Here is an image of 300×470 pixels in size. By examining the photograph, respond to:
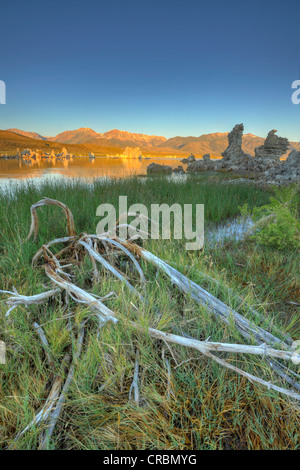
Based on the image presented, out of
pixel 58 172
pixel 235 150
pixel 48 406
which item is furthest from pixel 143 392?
pixel 235 150

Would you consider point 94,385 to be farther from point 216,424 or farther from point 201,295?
point 201,295

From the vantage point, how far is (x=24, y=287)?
2.15 metres

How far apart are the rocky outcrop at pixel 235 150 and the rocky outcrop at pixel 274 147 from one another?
2443mm

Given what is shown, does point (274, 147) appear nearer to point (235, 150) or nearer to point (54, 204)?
point (235, 150)

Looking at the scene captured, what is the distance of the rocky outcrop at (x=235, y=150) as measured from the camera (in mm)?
30984

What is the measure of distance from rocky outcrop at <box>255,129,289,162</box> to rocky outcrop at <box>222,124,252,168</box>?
8.02ft

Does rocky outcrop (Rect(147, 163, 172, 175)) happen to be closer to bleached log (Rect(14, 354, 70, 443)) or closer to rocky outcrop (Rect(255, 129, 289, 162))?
rocky outcrop (Rect(255, 129, 289, 162))

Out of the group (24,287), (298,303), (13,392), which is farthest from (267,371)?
(24,287)

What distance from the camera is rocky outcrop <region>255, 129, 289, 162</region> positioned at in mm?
32094

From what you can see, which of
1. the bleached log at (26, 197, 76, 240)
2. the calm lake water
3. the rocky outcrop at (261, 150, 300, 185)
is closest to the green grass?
the bleached log at (26, 197, 76, 240)

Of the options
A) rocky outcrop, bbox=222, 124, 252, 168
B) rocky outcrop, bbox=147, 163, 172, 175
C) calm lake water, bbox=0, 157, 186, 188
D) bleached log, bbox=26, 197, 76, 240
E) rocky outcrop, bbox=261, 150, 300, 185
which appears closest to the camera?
bleached log, bbox=26, 197, 76, 240

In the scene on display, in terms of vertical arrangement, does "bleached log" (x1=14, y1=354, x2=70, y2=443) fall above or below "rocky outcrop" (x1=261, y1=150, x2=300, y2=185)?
below

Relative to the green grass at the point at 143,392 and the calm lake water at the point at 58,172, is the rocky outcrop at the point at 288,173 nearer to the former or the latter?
the calm lake water at the point at 58,172

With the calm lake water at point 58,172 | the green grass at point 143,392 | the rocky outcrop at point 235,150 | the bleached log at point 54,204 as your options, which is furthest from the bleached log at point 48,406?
the rocky outcrop at point 235,150
